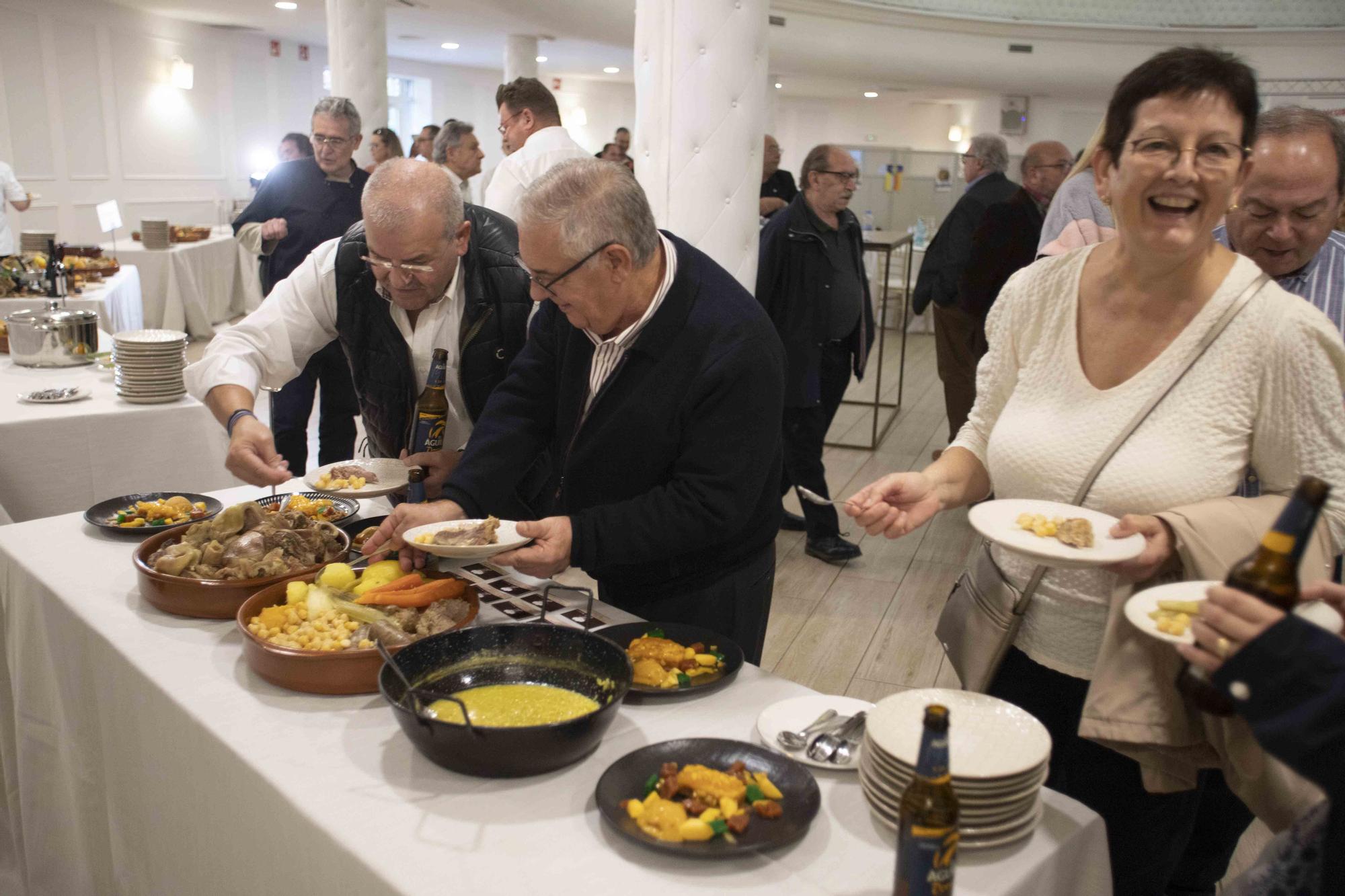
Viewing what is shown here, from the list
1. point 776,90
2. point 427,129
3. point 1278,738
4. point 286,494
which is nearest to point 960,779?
point 1278,738

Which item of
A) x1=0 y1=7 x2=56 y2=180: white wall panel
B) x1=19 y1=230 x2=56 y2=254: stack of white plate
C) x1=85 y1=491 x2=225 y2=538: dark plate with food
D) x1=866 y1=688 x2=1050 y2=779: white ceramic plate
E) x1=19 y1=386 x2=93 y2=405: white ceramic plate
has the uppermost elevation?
x1=0 y1=7 x2=56 y2=180: white wall panel

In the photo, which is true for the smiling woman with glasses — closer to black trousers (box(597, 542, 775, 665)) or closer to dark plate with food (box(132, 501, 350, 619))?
black trousers (box(597, 542, 775, 665))

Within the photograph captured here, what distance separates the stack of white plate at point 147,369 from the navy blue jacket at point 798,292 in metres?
2.29

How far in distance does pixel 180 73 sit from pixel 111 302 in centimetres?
730

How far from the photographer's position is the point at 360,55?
7250 mm

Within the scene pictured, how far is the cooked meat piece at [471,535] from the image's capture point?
1599mm

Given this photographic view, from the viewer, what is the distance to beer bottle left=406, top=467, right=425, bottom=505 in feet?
6.63

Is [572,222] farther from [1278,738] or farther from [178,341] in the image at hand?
[178,341]

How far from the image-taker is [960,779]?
3.58 feet

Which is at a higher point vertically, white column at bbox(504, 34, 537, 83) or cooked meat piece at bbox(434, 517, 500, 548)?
white column at bbox(504, 34, 537, 83)

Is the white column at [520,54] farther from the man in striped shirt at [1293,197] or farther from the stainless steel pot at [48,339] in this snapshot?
the man in striped shirt at [1293,197]

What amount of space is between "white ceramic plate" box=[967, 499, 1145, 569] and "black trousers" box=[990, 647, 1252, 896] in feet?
0.88

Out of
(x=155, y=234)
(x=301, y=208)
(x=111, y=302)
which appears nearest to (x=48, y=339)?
(x=301, y=208)

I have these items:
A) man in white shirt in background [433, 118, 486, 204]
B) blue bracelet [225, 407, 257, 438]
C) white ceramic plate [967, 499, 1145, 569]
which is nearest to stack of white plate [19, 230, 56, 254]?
man in white shirt in background [433, 118, 486, 204]
